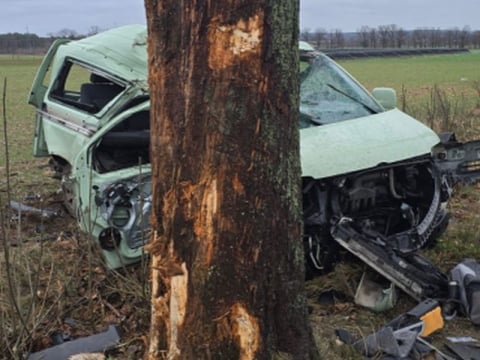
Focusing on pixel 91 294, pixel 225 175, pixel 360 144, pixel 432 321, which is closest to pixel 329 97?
pixel 360 144

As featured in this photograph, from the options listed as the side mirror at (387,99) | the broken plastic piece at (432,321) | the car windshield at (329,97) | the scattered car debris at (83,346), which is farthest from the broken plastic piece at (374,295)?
the side mirror at (387,99)

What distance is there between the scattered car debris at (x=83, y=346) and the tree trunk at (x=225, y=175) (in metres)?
1.08

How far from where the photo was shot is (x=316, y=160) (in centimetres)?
464

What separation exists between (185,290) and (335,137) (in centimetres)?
266

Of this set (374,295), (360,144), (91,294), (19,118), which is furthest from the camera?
(19,118)

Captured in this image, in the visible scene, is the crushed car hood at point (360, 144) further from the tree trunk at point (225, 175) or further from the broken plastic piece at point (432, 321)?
the tree trunk at point (225, 175)

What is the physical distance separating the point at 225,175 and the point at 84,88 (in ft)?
14.3

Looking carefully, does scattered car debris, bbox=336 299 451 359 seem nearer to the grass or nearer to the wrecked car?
the grass

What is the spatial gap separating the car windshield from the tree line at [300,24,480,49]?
78258 millimetres

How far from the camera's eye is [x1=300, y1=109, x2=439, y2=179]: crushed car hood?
4645 mm

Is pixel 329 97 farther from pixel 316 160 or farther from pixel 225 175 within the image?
pixel 225 175

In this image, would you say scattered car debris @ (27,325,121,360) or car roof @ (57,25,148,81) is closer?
scattered car debris @ (27,325,121,360)

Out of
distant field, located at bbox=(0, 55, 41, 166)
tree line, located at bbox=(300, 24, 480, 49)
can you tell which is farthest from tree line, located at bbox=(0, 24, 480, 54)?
distant field, located at bbox=(0, 55, 41, 166)

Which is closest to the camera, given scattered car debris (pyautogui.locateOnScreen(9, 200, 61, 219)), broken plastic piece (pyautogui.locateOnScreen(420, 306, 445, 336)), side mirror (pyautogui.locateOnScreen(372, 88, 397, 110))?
broken plastic piece (pyautogui.locateOnScreen(420, 306, 445, 336))
